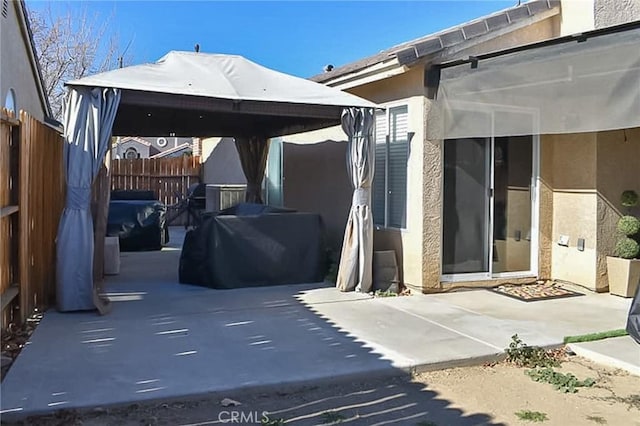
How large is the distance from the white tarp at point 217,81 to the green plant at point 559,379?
413 cm

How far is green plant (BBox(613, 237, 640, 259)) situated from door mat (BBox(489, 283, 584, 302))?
735 mm

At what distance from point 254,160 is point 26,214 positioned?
23.6 feet

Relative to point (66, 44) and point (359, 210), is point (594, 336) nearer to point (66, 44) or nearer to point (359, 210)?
point (359, 210)

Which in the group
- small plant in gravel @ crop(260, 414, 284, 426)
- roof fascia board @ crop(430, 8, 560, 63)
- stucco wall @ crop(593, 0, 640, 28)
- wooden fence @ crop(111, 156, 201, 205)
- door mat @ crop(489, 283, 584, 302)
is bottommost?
small plant in gravel @ crop(260, 414, 284, 426)

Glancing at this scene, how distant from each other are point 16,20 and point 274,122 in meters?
4.31

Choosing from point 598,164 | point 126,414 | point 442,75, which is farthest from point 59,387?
point 598,164

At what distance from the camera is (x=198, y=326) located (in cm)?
609

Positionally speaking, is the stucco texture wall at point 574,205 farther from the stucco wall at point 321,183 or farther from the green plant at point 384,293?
the stucco wall at point 321,183

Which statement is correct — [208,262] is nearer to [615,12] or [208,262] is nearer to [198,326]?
[198,326]

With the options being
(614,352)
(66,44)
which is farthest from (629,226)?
(66,44)

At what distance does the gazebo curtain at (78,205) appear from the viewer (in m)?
6.54

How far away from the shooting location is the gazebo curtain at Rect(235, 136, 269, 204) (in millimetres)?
12836

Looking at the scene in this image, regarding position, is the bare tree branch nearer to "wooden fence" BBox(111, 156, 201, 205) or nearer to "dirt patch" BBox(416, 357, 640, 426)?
"wooden fence" BBox(111, 156, 201, 205)
